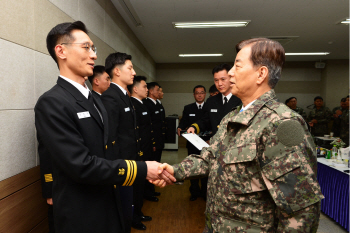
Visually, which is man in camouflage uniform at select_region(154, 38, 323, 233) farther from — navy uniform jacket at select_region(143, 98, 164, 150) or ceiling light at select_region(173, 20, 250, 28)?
ceiling light at select_region(173, 20, 250, 28)

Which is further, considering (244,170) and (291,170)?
(244,170)

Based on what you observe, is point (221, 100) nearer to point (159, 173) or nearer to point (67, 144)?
point (159, 173)

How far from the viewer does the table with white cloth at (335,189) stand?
106 inches

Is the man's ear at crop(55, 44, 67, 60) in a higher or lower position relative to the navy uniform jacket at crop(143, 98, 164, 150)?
higher

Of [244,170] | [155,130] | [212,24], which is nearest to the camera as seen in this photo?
[244,170]

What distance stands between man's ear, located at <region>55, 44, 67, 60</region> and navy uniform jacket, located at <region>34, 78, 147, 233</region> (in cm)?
17

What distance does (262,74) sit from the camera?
1079 mm

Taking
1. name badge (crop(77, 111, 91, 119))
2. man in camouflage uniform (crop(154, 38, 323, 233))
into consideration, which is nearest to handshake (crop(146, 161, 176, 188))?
man in camouflage uniform (crop(154, 38, 323, 233))

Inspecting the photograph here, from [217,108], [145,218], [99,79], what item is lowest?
[145,218]

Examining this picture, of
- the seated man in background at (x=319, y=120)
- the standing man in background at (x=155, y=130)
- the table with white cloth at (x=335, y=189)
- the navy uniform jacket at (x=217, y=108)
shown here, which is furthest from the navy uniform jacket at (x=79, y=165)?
the seated man in background at (x=319, y=120)

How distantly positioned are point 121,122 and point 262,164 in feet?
5.60

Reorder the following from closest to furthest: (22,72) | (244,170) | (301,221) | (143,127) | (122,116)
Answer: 1. (301,221)
2. (244,170)
3. (22,72)
4. (122,116)
5. (143,127)

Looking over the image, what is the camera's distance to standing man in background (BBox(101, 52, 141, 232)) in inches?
84.7

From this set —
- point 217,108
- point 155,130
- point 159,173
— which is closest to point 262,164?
point 159,173
